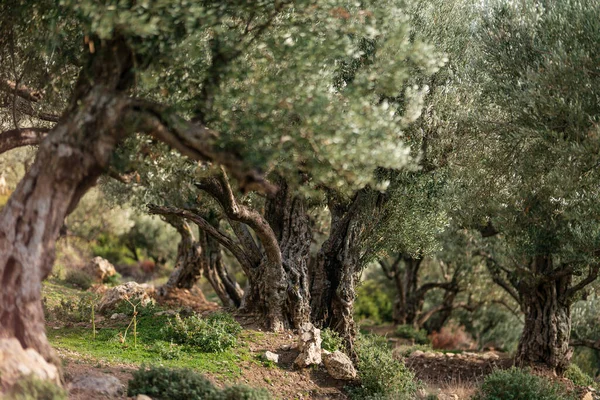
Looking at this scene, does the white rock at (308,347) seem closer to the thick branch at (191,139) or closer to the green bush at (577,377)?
the thick branch at (191,139)

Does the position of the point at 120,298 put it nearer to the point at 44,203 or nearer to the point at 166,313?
the point at 166,313

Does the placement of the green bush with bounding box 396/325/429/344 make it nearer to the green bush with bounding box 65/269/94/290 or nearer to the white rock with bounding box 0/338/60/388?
the green bush with bounding box 65/269/94/290

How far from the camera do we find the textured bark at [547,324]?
69.6 ft

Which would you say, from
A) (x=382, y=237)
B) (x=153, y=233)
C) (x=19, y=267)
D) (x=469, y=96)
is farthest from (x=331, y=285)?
(x=153, y=233)

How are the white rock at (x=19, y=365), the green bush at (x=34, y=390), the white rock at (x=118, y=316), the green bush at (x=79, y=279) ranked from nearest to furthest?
the green bush at (x=34, y=390) < the white rock at (x=19, y=365) < the white rock at (x=118, y=316) < the green bush at (x=79, y=279)

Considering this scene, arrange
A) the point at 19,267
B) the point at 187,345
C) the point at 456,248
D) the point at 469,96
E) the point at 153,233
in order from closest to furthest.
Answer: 1. the point at 19,267
2. the point at 187,345
3. the point at 469,96
4. the point at 456,248
5. the point at 153,233

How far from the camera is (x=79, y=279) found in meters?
29.6

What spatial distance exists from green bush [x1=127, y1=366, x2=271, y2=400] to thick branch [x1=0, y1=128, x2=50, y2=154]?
16.3 feet

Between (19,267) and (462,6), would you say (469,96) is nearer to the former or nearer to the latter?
(462,6)

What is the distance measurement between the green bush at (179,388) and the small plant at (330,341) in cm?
506

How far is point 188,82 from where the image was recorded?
11.4 meters

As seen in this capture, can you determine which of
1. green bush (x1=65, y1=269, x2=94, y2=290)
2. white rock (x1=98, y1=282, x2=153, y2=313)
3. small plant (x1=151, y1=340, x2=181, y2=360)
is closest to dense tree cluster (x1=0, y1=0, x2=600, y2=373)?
small plant (x1=151, y1=340, x2=181, y2=360)

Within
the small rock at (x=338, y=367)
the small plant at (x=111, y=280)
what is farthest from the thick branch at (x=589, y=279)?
the small plant at (x=111, y=280)

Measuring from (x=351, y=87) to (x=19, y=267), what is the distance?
627cm
